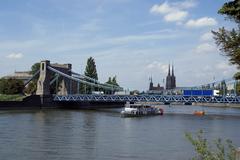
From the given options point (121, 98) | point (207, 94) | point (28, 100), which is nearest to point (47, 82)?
point (28, 100)

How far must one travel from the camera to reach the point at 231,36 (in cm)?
1185

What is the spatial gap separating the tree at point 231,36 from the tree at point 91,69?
117 m

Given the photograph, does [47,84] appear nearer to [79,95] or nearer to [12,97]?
[79,95]

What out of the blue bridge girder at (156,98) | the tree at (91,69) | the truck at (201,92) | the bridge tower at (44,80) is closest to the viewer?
the blue bridge girder at (156,98)

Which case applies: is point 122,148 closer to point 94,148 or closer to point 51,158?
point 94,148

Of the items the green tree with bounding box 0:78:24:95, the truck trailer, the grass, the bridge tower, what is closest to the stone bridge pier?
the bridge tower

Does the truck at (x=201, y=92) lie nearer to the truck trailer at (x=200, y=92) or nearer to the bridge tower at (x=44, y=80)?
the truck trailer at (x=200, y=92)

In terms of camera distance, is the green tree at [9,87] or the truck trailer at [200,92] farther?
the green tree at [9,87]

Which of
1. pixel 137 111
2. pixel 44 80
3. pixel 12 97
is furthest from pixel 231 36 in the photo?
pixel 44 80

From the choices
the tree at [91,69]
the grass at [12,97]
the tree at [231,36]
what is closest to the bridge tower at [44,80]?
the grass at [12,97]

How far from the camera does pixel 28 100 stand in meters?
95.0

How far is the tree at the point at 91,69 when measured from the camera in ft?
422

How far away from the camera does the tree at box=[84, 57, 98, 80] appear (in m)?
128

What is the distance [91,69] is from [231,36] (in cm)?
11773
